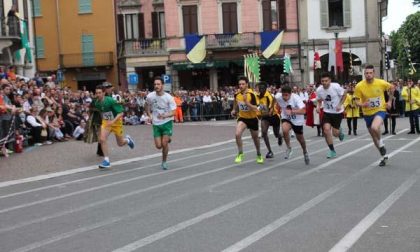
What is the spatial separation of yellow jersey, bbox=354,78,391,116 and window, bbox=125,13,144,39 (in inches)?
1423

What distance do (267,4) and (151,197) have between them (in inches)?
1443

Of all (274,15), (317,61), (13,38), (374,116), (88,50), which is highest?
(274,15)

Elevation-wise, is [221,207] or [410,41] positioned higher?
[410,41]

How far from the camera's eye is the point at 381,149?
1260 centimetres

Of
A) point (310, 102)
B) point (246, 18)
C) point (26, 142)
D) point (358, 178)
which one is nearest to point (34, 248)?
point (358, 178)

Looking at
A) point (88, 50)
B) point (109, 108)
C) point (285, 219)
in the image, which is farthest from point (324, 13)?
point (285, 219)

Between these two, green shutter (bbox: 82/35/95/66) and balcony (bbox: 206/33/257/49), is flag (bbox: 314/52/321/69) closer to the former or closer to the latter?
balcony (bbox: 206/33/257/49)

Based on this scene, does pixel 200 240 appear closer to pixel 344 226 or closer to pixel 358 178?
pixel 344 226

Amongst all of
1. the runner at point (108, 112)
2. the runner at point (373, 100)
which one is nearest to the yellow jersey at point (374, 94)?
the runner at point (373, 100)

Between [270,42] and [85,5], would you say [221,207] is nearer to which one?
[270,42]

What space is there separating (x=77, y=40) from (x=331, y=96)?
3811cm

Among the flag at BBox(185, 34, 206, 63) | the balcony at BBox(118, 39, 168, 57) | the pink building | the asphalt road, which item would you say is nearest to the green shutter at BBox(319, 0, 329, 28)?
the pink building

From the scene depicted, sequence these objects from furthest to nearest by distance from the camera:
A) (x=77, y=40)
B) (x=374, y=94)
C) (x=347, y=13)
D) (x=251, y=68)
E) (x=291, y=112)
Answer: (x=77, y=40) < (x=347, y=13) < (x=251, y=68) < (x=291, y=112) < (x=374, y=94)

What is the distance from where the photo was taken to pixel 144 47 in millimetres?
46125
